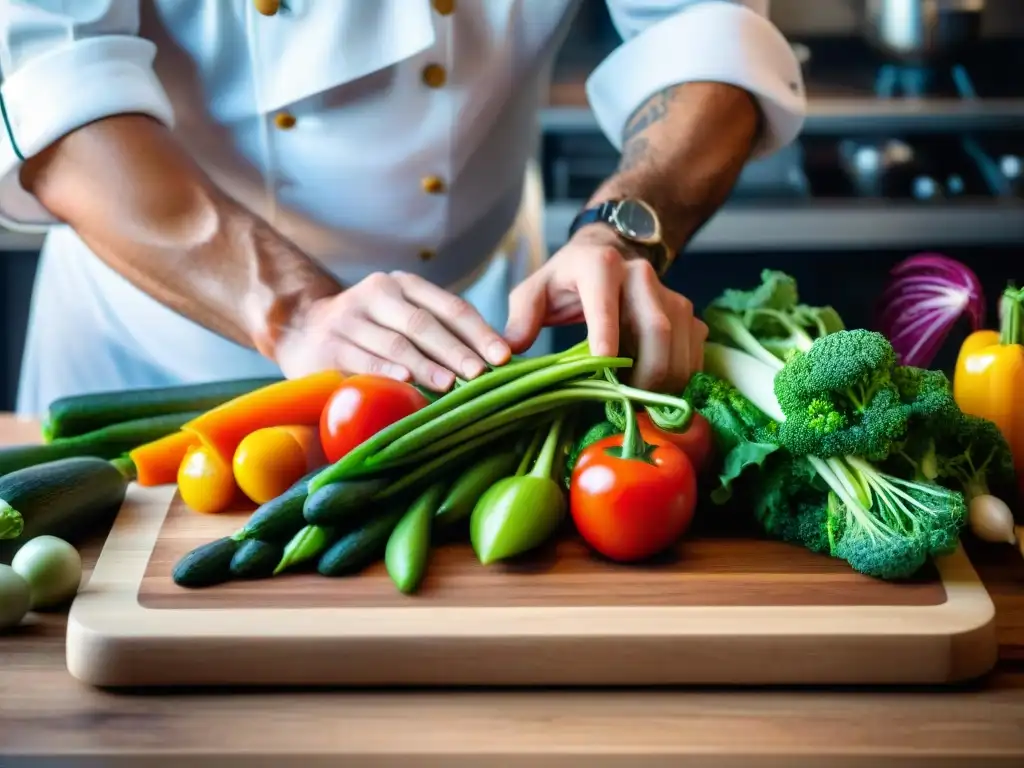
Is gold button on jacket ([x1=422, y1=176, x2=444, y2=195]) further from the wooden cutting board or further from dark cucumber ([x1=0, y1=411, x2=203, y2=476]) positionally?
the wooden cutting board

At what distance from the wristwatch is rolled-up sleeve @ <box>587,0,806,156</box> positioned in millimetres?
241

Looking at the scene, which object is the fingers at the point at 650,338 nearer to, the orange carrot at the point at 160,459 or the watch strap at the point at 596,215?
the watch strap at the point at 596,215

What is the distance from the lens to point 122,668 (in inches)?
38.0

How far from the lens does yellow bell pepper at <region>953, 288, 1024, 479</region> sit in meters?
1.22

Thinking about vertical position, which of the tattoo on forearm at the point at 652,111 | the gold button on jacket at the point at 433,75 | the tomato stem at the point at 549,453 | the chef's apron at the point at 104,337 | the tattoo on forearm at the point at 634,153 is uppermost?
the gold button on jacket at the point at 433,75

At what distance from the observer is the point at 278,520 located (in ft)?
3.54

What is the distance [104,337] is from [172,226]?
18.0 inches

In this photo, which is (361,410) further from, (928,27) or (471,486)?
(928,27)

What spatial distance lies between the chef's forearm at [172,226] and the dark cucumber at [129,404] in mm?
66

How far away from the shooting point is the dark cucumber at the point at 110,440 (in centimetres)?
129

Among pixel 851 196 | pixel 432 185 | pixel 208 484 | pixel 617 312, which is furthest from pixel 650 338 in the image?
pixel 851 196

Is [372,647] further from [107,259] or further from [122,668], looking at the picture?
[107,259]

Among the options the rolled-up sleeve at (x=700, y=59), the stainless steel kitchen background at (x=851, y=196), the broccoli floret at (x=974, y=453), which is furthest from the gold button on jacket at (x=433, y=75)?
the stainless steel kitchen background at (x=851, y=196)

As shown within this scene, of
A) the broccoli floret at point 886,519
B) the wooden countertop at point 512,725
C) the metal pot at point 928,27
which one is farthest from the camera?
the metal pot at point 928,27
